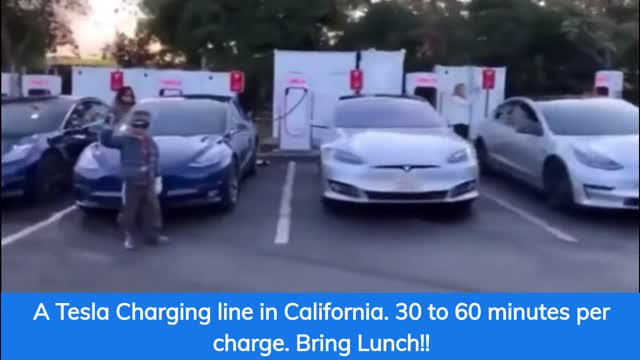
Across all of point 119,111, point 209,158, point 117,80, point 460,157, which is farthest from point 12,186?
point 117,80

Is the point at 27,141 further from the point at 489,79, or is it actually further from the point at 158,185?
the point at 489,79

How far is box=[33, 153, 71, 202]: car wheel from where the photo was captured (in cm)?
309

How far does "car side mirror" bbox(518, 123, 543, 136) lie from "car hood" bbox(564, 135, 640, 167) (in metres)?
0.57

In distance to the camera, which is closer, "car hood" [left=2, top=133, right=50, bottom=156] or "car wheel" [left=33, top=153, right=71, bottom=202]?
"car hood" [left=2, top=133, right=50, bottom=156]

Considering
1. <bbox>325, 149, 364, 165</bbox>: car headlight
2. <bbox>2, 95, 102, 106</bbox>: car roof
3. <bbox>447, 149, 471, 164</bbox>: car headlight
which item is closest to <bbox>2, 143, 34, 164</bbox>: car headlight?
<bbox>2, 95, 102, 106</bbox>: car roof

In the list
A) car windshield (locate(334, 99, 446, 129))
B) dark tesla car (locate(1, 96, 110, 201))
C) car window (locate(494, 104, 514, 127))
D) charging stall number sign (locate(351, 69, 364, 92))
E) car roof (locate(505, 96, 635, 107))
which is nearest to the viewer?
dark tesla car (locate(1, 96, 110, 201))

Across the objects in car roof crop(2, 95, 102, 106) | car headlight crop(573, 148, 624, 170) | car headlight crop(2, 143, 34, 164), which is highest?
car roof crop(2, 95, 102, 106)

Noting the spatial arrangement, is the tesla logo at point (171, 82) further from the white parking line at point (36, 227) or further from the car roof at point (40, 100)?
the white parking line at point (36, 227)

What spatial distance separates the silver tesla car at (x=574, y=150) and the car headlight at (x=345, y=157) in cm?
133

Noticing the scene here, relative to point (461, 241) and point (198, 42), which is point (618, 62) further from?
point (198, 42)

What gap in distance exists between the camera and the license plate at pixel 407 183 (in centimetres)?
557

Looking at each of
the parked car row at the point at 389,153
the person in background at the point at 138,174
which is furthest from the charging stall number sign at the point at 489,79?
the person in background at the point at 138,174

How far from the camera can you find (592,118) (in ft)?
20.3

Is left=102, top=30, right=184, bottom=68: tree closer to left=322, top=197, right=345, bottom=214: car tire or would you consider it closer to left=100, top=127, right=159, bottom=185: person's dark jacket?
left=100, top=127, right=159, bottom=185: person's dark jacket
